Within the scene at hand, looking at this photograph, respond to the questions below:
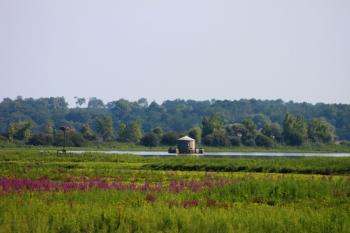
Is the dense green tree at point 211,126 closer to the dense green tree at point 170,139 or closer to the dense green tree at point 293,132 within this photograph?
the dense green tree at point 170,139

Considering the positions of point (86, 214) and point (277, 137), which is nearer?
point (86, 214)

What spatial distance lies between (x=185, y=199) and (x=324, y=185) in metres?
8.17

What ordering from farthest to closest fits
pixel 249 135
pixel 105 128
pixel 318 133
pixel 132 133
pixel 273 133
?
1. pixel 105 128
2. pixel 132 133
3. pixel 318 133
4. pixel 273 133
5. pixel 249 135

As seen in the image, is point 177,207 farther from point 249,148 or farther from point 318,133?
point 318,133

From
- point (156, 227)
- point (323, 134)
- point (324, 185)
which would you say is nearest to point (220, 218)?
point (156, 227)

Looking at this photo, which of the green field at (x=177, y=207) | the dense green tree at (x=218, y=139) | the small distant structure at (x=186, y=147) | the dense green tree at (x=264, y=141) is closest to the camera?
the green field at (x=177, y=207)

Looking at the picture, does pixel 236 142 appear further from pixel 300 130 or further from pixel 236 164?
pixel 236 164

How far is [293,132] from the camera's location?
154 metres

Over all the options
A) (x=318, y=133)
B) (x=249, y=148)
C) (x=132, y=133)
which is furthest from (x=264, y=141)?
(x=132, y=133)

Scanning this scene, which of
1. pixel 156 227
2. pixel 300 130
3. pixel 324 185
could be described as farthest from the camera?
pixel 300 130

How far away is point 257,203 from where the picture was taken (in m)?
29.2

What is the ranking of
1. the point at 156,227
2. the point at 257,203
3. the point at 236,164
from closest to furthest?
the point at 156,227, the point at 257,203, the point at 236,164

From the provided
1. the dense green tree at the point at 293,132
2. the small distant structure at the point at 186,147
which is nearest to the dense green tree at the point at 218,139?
the dense green tree at the point at 293,132

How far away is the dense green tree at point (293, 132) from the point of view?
502 ft
